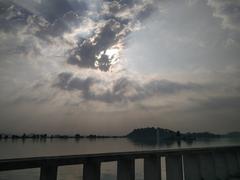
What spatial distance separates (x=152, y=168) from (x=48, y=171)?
5.72m

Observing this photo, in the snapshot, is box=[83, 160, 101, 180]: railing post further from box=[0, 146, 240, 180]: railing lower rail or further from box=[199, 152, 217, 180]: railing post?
box=[199, 152, 217, 180]: railing post

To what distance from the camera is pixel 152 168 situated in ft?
40.6

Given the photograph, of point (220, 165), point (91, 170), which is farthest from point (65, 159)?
point (220, 165)

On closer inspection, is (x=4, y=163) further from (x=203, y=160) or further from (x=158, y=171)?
(x=203, y=160)

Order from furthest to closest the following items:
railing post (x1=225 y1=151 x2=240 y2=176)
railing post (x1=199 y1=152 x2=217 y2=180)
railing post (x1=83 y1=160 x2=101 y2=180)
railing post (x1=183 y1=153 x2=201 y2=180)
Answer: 1. railing post (x1=225 y1=151 x2=240 y2=176)
2. railing post (x1=199 y1=152 x2=217 y2=180)
3. railing post (x1=183 y1=153 x2=201 y2=180)
4. railing post (x1=83 y1=160 x2=101 y2=180)

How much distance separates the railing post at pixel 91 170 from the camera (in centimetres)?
980

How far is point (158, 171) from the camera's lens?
1233cm

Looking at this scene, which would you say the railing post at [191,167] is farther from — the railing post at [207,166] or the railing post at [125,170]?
the railing post at [125,170]

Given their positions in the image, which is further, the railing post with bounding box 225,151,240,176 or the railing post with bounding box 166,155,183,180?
the railing post with bounding box 225,151,240,176

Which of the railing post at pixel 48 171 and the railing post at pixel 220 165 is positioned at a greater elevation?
the railing post at pixel 48 171

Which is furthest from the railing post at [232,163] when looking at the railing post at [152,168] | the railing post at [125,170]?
the railing post at [125,170]

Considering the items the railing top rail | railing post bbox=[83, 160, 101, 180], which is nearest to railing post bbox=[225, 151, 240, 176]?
the railing top rail

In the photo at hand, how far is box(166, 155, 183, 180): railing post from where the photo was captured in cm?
1358

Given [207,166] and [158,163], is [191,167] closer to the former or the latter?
[207,166]
